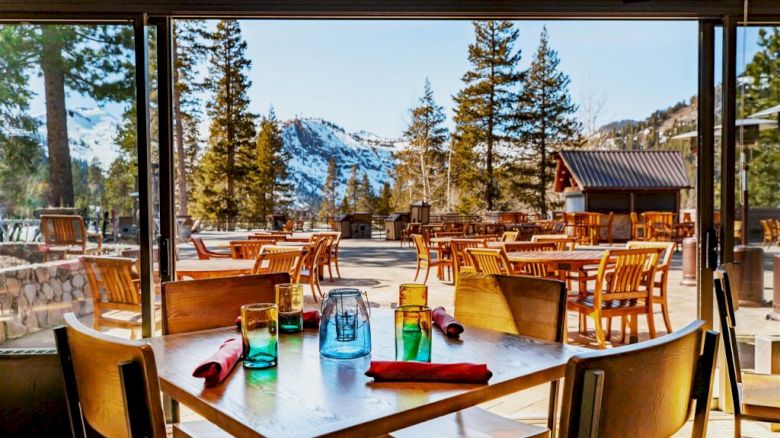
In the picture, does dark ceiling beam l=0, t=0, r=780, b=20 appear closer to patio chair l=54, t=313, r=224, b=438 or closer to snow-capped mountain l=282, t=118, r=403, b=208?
patio chair l=54, t=313, r=224, b=438

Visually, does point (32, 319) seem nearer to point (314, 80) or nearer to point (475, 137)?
point (475, 137)

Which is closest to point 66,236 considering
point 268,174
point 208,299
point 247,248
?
point 208,299

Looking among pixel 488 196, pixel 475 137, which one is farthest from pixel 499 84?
pixel 488 196

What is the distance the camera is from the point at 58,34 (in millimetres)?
2836

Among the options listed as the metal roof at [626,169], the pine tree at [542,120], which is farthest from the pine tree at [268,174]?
the metal roof at [626,169]

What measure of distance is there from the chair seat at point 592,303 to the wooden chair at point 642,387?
3.13 meters

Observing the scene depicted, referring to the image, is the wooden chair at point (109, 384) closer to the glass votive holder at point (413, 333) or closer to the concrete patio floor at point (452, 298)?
the glass votive holder at point (413, 333)

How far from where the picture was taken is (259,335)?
138cm

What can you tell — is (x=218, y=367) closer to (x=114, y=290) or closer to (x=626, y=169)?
(x=114, y=290)

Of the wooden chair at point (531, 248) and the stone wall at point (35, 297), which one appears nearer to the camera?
the stone wall at point (35, 297)

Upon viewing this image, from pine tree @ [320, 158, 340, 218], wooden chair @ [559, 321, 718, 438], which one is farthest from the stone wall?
pine tree @ [320, 158, 340, 218]

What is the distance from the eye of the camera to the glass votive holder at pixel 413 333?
143 cm

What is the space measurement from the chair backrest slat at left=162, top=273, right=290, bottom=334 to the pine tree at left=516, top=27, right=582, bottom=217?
24601mm

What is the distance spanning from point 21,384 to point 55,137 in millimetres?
1125
